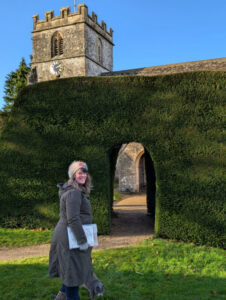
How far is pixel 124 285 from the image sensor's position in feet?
13.5

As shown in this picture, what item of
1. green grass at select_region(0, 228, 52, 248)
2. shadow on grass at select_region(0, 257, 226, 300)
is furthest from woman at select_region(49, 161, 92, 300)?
green grass at select_region(0, 228, 52, 248)

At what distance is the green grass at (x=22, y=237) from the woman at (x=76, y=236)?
3.82m

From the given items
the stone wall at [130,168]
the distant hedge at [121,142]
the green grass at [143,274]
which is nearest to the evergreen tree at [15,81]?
the stone wall at [130,168]

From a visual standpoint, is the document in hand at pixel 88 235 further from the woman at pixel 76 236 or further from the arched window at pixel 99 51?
the arched window at pixel 99 51

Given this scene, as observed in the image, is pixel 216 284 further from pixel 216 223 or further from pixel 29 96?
pixel 29 96

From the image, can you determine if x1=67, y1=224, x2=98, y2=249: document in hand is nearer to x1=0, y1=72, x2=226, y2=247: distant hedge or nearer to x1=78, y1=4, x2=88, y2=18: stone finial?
x1=0, y1=72, x2=226, y2=247: distant hedge

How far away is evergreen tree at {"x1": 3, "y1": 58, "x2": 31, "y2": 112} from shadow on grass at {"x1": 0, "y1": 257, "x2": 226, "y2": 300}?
97.8 ft

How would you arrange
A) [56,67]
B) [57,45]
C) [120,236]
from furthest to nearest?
[57,45], [56,67], [120,236]

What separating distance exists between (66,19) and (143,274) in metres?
29.1

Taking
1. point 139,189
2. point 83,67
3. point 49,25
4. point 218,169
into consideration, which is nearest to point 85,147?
point 218,169

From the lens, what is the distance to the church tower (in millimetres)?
27188

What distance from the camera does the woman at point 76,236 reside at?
9.22 feet

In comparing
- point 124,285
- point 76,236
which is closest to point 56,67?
point 124,285

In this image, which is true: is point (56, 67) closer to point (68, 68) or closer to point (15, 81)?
point (68, 68)
